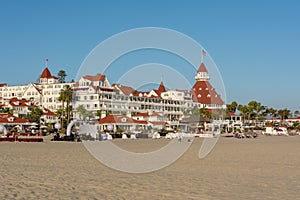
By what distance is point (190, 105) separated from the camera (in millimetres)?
106625

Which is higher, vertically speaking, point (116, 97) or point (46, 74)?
point (46, 74)

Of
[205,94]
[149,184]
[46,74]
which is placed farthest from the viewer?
[46,74]

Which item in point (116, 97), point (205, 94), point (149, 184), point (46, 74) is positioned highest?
point (46, 74)

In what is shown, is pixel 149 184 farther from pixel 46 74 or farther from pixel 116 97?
A: pixel 46 74

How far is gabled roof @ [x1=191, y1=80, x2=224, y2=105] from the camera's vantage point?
115 m


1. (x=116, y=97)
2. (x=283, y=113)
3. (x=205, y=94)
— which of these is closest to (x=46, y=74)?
(x=116, y=97)

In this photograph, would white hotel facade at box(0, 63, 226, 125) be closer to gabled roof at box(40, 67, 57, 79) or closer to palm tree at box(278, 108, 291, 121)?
gabled roof at box(40, 67, 57, 79)

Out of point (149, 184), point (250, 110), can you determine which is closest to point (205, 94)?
point (250, 110)

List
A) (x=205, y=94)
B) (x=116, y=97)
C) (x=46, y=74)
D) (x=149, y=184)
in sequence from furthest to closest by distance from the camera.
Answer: (x=46, y=74) → (x=205, y=94) → (x=116, y=97) → (x=149, y=184)

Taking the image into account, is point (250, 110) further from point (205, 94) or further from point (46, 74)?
point (46, 74)

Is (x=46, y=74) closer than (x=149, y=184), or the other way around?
(x=149, y=184)

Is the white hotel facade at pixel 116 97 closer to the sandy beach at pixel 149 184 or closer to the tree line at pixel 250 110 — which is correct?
the tree line at pixel 250 110

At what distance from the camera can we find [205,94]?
119688mm

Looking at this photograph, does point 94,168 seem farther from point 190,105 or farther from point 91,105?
point 190,105
